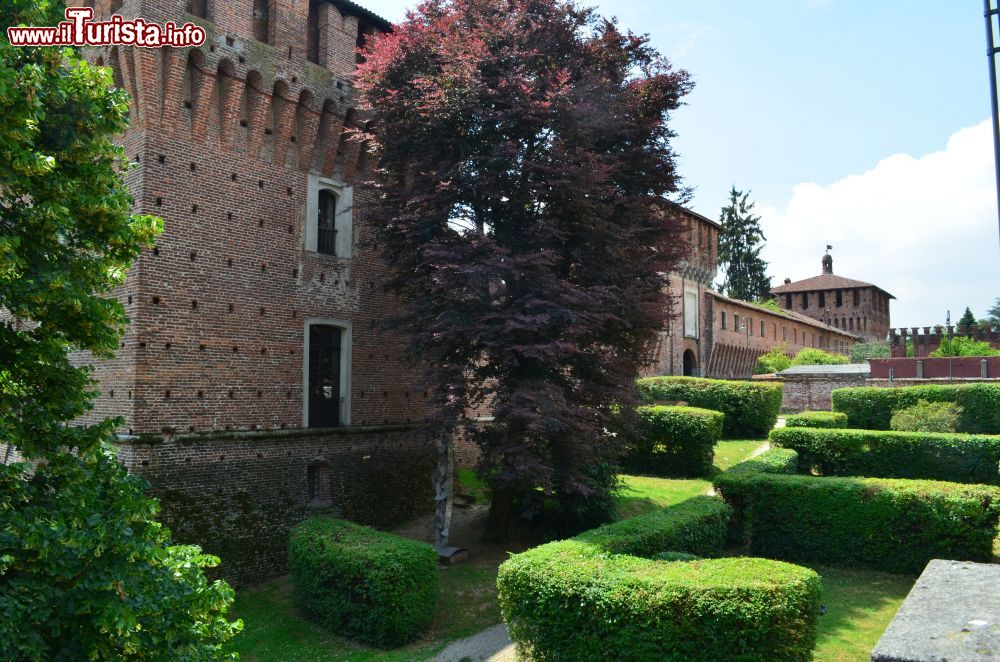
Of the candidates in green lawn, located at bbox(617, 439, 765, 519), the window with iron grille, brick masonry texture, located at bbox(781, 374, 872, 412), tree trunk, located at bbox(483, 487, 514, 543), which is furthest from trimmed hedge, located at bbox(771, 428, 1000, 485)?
brick masonry texture, located at bbox(781, 374, 872, 412)

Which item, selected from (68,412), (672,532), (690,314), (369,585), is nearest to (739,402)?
(690,314)

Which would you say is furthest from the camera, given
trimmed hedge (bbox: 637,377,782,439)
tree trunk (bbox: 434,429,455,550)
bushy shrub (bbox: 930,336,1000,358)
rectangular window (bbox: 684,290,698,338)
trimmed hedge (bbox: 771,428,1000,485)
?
rectangular window (bbox: 684,290,698,338)

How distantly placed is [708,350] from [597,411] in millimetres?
29836

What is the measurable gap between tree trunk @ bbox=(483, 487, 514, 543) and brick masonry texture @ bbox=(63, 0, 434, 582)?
3.12m

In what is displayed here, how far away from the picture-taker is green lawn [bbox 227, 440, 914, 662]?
10.2m

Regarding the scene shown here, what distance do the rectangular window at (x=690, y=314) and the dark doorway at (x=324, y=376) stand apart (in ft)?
90.8

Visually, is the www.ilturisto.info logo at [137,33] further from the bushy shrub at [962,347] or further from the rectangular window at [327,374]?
the bushy shrub at [962,347]

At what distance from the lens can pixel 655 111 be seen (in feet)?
54.9

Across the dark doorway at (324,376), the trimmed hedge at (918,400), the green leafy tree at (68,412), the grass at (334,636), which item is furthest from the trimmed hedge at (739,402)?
the green leafy tree at (68,412)

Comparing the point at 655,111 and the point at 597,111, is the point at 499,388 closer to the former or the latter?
the point at 597,111

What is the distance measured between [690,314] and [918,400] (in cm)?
1748

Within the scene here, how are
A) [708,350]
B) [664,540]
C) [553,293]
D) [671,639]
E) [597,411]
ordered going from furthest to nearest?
1. [708,350]
2. [597,411]
3. [553,293]
4. [664,540]
5. [671,639]

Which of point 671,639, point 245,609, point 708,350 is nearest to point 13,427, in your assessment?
point 671,639

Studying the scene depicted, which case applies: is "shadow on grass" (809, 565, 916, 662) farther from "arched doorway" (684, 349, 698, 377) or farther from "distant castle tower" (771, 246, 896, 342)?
"distant castle tower" (771, 246, 896, 342)
